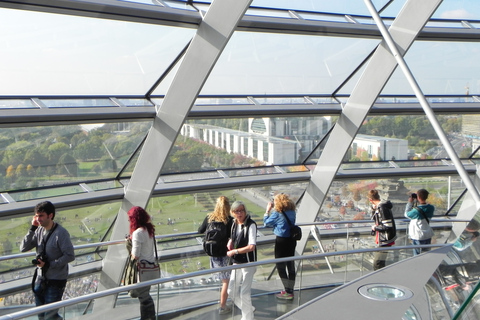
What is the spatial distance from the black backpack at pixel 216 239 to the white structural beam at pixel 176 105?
368 cm

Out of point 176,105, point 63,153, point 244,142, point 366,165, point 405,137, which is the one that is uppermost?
point 176,105

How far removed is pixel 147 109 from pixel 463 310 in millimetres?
9349

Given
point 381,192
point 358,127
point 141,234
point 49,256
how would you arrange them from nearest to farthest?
point 49,256, point 141,234, point 358,127, point 381,192

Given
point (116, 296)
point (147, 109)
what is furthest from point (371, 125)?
point (116, 296)

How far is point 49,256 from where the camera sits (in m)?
6.70

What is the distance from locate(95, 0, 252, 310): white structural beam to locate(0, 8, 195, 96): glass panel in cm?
68

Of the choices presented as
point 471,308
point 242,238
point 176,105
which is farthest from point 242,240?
point 471,308

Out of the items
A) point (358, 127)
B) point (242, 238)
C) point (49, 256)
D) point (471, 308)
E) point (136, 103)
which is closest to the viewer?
point (471, 308)

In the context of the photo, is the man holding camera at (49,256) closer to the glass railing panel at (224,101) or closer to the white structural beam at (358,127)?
the white structural beam at (358,127)

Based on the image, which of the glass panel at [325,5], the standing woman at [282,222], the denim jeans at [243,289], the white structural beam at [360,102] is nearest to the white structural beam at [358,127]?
the white structural beam at [360,102]

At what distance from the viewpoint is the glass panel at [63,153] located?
10.6 m

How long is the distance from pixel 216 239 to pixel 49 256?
2283mm

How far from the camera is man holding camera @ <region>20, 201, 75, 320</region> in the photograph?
21.8 ft

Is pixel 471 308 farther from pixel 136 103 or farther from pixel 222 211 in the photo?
pixel 136 103
